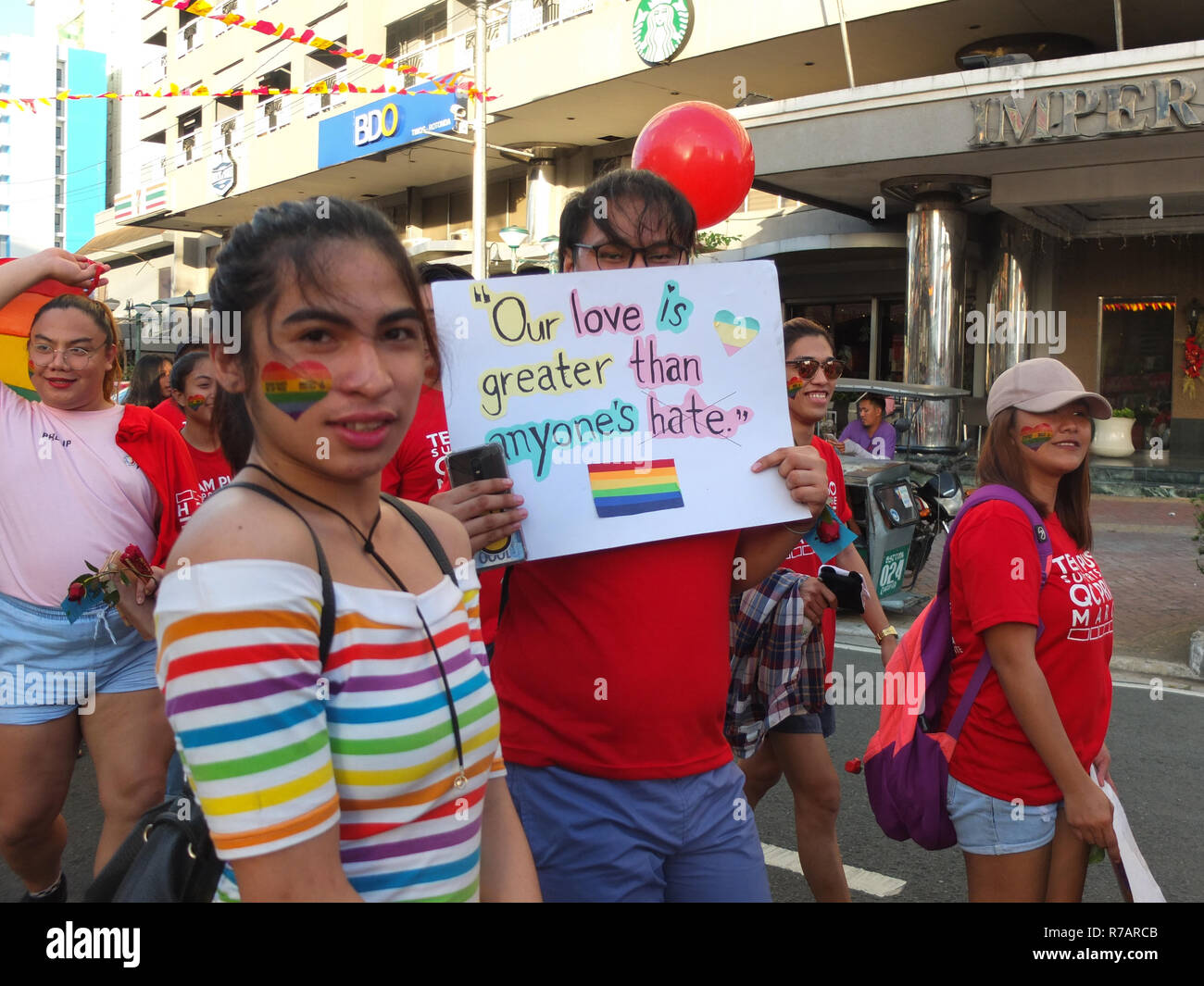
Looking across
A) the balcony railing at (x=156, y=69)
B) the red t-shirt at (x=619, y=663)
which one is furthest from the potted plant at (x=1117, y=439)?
the balcony railing at (x=156, y=69)

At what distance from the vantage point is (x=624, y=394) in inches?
88.5

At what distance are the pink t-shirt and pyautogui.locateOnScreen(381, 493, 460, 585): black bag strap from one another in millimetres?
2220

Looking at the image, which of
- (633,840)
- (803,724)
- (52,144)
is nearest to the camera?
(633,840)

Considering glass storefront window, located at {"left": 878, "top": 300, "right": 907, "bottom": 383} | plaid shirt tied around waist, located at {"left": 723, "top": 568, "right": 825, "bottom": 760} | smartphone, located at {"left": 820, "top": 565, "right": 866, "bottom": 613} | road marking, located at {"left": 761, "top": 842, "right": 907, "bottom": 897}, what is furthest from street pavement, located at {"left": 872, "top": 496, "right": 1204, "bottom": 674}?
glass storefront window, located at {"left": 878, "top": 300, "right": 907, "bottom": 383}

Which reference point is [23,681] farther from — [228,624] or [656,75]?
[656,75]

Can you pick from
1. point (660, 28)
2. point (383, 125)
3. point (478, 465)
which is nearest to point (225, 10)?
point (383, 125)

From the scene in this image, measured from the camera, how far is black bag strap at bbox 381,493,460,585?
59.9 inches

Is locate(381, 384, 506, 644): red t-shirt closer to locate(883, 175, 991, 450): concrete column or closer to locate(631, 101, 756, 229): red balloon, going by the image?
locate(631, 101, 756, 229): red balloon

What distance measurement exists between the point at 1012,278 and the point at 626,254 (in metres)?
17.5

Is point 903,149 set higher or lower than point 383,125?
lower

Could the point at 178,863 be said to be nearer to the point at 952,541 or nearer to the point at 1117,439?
the point at 952,541

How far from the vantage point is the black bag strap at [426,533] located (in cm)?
152

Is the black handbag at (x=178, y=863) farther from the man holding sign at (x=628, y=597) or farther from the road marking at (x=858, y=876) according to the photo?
the road marking at (x=858, y=876)

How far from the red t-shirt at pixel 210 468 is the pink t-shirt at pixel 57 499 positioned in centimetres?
109
